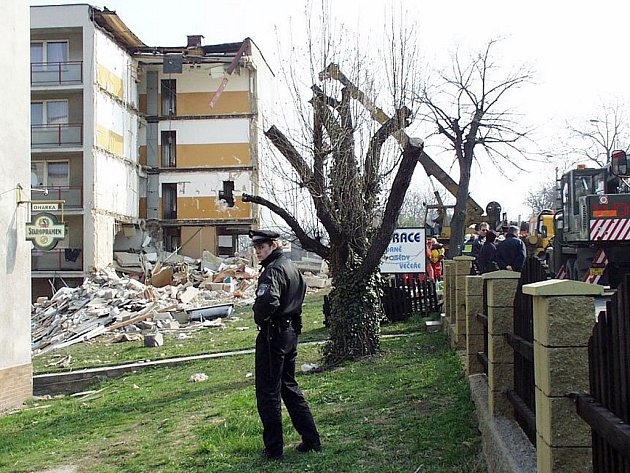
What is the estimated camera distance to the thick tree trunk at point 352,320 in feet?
39.1

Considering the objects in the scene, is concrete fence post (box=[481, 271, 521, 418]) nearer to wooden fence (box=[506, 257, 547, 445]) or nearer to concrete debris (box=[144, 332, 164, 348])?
wooden fence (box=[506, 257, 547, 445])

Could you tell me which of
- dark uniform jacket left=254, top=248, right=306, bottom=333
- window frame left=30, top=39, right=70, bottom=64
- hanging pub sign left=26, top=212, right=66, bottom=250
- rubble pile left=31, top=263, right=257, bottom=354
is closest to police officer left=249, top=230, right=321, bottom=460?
dark uniform jacket left=254, top=248, right=306, bottom=333

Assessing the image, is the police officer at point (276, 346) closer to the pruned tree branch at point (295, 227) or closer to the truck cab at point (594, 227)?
the pruned tree branch at point (295, 227)

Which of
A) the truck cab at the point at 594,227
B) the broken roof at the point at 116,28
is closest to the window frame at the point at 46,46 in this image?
the broken roof at the point at 116,28

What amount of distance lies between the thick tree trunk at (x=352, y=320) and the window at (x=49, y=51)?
1173 inches

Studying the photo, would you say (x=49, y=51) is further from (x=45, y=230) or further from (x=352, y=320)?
(x=352, y=320)

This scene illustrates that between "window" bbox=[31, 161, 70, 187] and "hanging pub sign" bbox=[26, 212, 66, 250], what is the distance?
25875 mm

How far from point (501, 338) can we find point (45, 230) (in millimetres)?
9495

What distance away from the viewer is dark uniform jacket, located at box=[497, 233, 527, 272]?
44.5 ft

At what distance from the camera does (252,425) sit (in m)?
8.17

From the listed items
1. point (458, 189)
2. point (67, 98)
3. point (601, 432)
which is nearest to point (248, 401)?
point (601, 432)

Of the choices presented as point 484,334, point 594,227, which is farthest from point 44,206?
point 594,227

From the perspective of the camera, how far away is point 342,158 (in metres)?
12.0

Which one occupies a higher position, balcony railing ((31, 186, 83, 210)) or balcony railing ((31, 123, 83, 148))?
balcony railing ((31, 123, 83, 148))
